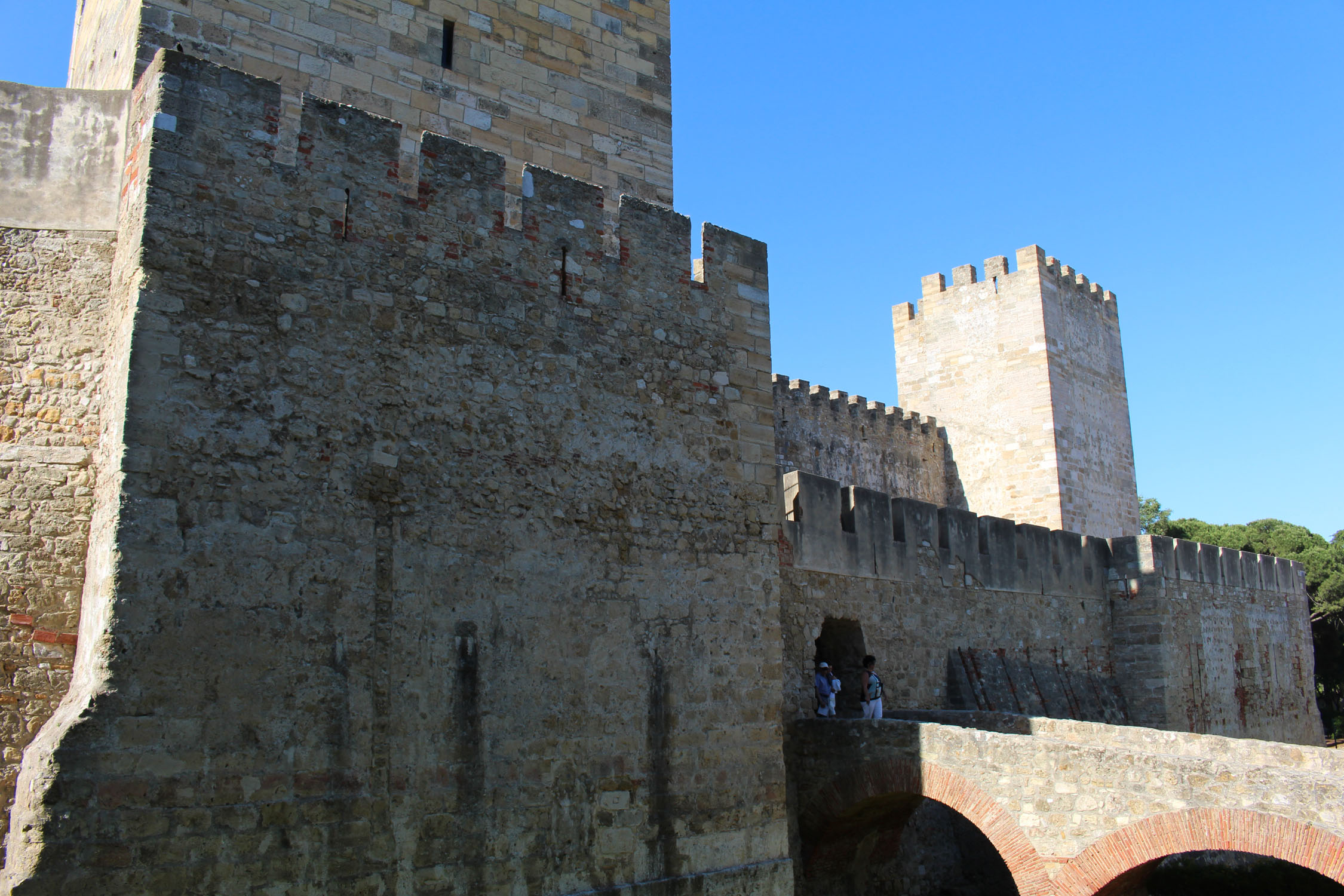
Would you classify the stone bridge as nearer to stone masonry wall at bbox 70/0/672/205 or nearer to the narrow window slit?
stone masonry wall at bbox 70/0/672/205

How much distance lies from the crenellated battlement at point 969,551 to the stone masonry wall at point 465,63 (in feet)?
12.1

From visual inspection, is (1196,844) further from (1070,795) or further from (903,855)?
(903,855)

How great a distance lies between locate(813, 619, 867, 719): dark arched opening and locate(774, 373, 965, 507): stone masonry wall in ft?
29.2

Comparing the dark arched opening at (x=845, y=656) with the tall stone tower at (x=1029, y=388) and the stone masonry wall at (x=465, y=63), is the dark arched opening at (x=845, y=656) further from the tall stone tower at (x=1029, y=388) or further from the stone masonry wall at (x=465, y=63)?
the tall stone tower at (x=1029, y=388)

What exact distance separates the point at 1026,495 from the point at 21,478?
1923 centimetres

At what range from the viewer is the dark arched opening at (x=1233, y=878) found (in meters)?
9.35

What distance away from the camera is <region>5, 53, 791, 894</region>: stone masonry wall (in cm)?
541

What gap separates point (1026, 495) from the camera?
2164cm

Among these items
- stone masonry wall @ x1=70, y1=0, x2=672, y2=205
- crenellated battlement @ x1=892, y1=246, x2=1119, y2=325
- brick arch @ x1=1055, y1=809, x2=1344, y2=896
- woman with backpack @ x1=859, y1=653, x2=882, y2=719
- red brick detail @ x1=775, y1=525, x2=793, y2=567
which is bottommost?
brick arch @ x1=1055, y1=809, x2=1344, y2=896

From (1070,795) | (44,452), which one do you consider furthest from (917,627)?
(44,452)

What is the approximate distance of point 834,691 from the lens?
10.1m

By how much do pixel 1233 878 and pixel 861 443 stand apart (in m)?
13.2

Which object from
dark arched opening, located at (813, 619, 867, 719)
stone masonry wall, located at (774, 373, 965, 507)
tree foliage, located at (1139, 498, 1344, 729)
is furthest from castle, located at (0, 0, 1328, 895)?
tree foliage, located at (1139, 498, 1344, 729)

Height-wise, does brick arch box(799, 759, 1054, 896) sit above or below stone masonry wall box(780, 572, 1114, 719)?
below
